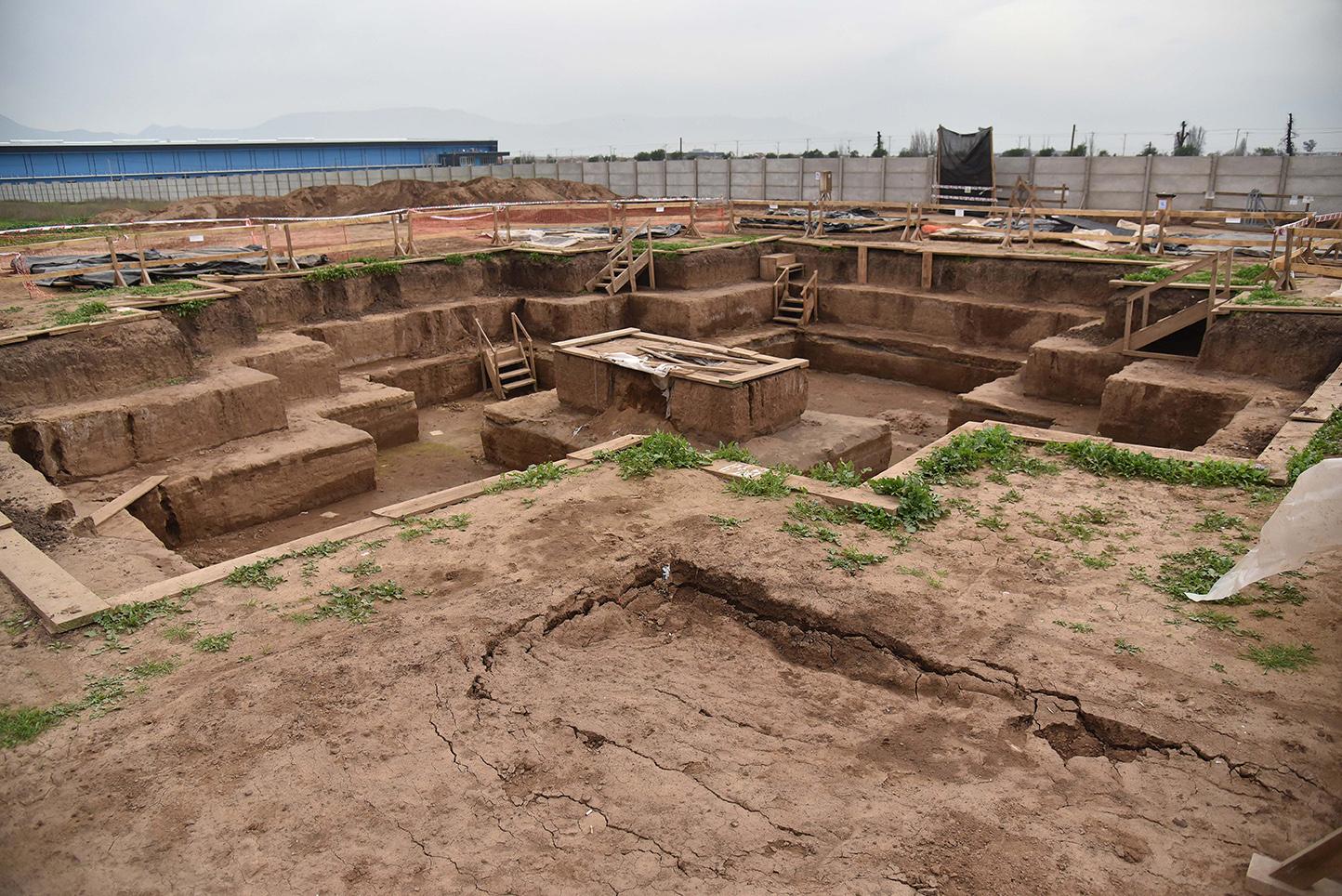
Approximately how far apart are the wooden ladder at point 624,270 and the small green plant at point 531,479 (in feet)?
30.4

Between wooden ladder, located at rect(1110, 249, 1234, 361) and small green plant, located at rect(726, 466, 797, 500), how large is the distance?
6444 mm

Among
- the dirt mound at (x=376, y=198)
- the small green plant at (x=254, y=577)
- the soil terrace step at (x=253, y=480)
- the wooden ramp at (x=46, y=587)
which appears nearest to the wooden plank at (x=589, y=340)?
the soil terrace step at (x=253, y=480)

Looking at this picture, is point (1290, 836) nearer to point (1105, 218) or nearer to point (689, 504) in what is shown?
point (689, 504)

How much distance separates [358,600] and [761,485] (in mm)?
3067

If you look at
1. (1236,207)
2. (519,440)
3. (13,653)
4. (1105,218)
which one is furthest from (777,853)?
(1236,207)

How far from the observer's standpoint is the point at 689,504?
673cm

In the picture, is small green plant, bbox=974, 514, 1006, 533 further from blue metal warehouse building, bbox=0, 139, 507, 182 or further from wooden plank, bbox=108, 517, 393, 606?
blue metal warehouse building, bbox=0, 139, 507, 182

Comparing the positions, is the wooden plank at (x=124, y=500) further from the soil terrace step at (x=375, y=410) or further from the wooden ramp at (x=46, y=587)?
the soil terrace step at (x=375, y=410)

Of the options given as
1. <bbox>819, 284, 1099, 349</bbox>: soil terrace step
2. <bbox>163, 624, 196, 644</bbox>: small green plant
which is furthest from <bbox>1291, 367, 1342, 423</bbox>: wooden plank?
<bbox>163, 624, 196, 644</bbox>: small green plant

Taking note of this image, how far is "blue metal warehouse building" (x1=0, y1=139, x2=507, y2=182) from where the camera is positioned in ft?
96.7

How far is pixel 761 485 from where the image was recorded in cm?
689

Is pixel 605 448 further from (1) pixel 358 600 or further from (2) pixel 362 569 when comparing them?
(1) pixel 358 600

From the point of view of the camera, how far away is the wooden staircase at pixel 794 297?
16812mm

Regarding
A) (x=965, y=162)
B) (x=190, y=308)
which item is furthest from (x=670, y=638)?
(x=965, y=162)
